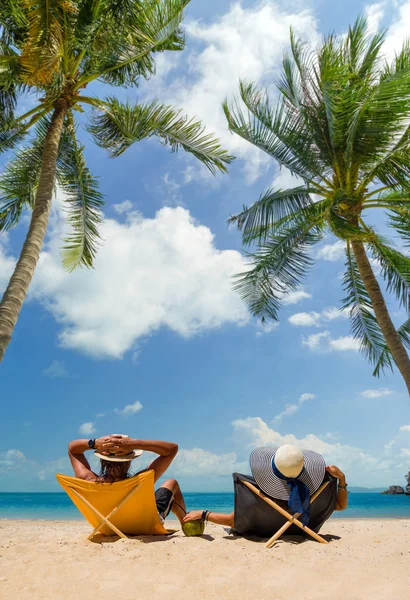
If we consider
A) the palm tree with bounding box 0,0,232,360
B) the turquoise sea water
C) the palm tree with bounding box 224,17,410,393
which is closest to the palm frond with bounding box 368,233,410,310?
the palm tree with bounding box 224,17,410,393

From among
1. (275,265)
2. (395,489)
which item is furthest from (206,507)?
(395,489)

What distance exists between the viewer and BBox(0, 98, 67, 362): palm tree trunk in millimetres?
5695

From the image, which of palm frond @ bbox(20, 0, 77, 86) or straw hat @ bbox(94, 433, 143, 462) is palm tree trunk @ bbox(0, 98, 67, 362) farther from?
straw hat @ bbox(94, 433, 143, 462)

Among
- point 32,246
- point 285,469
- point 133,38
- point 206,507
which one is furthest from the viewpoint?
point 206,507

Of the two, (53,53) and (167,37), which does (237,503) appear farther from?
(167,37)

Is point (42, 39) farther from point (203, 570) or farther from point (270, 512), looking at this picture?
point (203, 570)

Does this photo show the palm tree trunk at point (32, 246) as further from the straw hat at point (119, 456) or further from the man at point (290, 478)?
the man at point (290, 478)

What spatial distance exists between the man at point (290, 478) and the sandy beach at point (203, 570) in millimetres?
242

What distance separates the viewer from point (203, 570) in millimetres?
3066

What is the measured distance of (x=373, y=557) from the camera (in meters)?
3.47

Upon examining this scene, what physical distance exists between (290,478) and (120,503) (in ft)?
4.79

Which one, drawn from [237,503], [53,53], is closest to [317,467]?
[237,503]

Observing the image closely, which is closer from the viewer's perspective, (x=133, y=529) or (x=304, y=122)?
(x=133, y=529)

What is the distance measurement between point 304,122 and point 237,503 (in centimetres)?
772
